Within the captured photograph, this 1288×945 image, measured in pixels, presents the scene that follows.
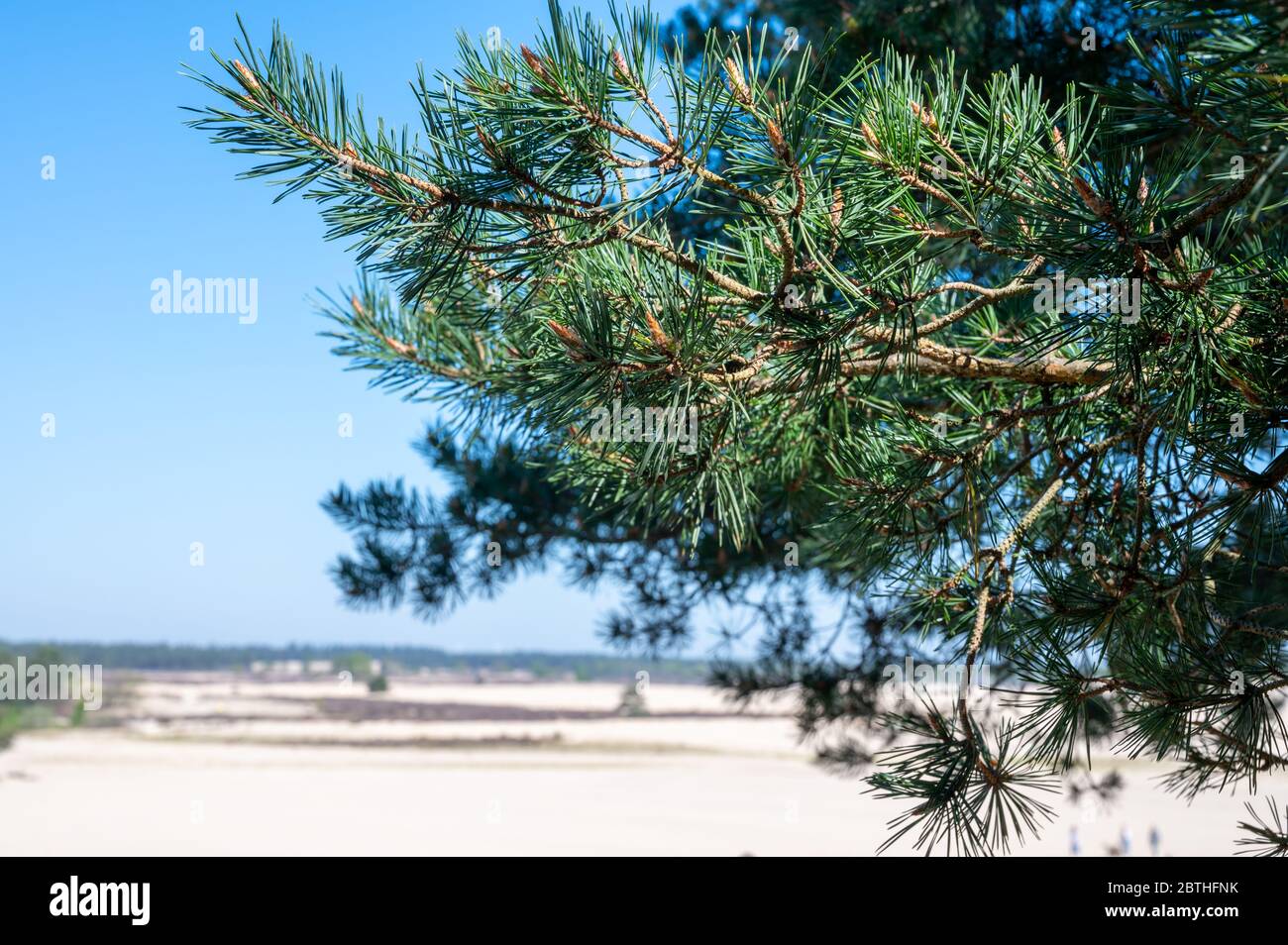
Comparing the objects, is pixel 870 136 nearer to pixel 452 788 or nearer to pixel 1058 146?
pixel 1058 146

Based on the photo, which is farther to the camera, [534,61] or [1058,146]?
[1058,146]

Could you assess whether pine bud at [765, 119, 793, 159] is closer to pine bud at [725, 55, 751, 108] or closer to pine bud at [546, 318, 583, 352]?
pine bud at [725, 55, 751, 108]

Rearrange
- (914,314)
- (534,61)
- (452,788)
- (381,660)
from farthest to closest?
(381,660) → (452,788) → (914,314) → (534,61)

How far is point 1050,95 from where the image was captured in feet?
6.04

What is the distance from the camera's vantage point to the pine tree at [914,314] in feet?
2.37

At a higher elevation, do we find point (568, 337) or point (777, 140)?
point (777, 140)

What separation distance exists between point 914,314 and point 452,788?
32.7ft

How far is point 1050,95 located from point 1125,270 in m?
1.29

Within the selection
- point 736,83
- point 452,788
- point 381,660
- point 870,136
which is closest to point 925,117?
point 870,136

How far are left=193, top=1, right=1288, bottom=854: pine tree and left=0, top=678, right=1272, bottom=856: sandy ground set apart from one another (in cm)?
177

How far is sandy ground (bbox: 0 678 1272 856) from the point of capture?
7.46 meters

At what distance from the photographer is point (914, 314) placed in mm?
Answer: 819

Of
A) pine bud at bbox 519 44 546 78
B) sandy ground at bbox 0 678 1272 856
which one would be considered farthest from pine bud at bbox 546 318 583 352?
sandy ground at bbox 0 678 1272 856
